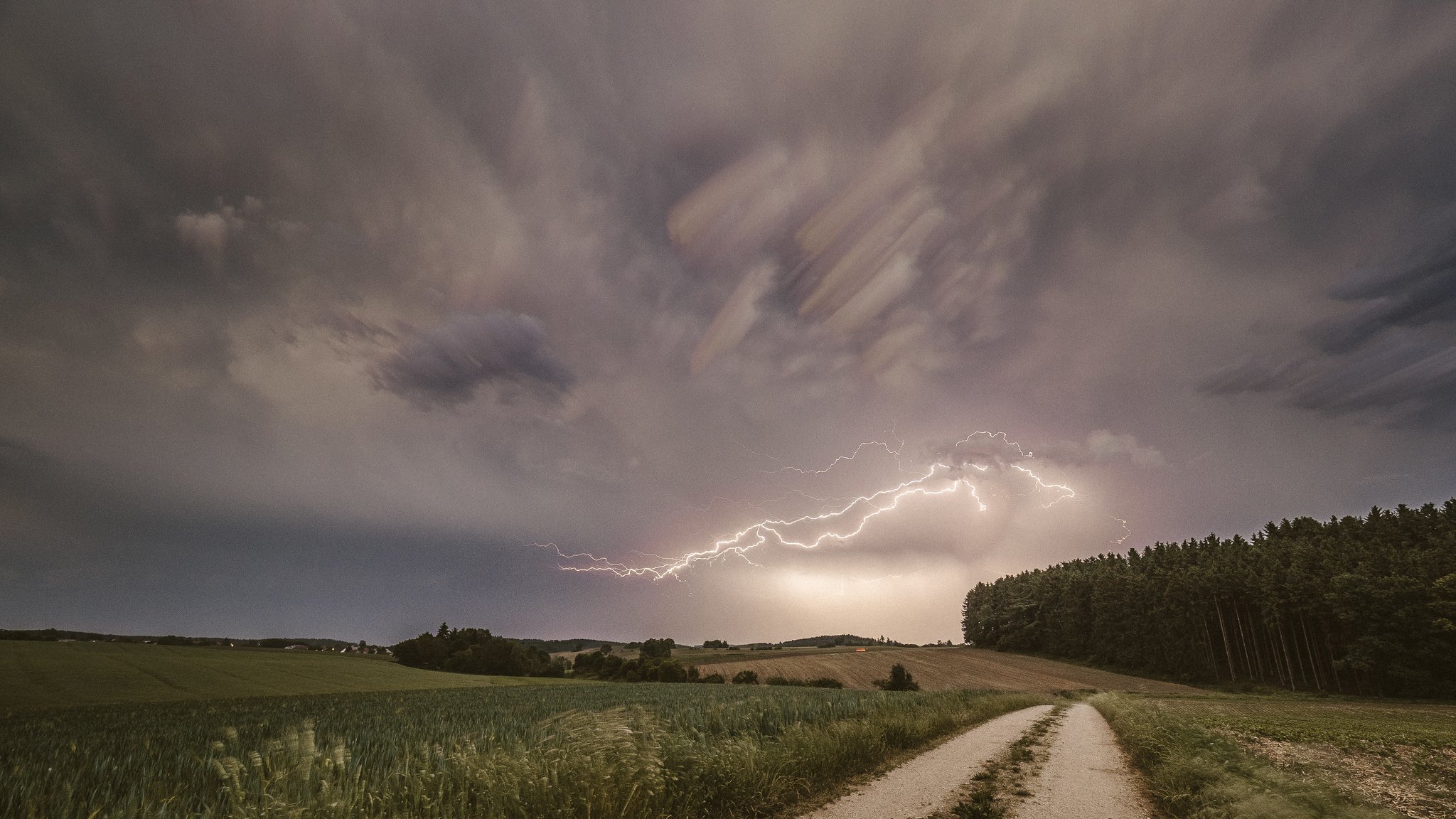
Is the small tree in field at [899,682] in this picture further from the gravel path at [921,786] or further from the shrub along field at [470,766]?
the shrub along field at [470,766]

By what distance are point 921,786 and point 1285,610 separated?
7932 cm

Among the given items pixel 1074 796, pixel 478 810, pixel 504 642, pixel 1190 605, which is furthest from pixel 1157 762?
pixel 504 642

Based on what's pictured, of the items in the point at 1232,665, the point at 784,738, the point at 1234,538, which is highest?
the point at 1234,538

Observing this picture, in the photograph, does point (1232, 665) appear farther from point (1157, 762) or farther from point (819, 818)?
point (819, 818)

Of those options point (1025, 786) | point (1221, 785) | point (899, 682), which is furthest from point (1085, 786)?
point (899, 682)

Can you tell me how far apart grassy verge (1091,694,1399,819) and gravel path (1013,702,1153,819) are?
460 mm

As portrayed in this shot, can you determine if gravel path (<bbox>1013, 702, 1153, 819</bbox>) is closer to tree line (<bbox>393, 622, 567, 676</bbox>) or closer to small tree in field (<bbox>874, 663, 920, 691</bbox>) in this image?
small tree in field (<bbox>874, 663, 920, 691</bbox>)

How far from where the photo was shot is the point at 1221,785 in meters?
9.05

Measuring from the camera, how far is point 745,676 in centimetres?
6469

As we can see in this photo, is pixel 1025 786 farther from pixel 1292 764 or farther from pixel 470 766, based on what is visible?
pixel 470 766

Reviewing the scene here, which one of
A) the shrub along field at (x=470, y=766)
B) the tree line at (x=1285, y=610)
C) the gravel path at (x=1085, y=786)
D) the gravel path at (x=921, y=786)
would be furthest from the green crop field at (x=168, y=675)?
the tree line at (x=1285, y=610)

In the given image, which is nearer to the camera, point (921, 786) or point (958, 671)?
point (921, 786)

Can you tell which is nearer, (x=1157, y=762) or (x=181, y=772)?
(x=181, y=772)

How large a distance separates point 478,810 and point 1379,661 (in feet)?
257
